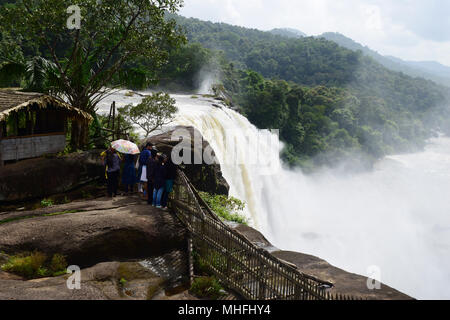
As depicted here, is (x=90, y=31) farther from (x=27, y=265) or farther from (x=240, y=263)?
(x=240, y=263)

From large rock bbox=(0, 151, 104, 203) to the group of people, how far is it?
153 centimetres

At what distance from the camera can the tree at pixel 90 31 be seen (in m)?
11.0

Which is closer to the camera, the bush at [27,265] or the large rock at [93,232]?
the bush at [27,265]

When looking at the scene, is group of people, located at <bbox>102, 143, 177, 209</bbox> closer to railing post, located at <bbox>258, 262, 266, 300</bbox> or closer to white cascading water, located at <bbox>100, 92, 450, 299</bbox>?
railing post, located at <bbox>258, 262, 266, 300</bbox>

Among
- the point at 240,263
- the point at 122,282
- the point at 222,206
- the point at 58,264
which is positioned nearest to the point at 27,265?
the point at 58,264

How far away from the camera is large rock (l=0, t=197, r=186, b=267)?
285 inches

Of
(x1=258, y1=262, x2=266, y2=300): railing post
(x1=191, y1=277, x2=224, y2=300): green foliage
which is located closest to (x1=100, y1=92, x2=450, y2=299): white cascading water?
(x1=191, y1=277, x2=224, y2=300): green foliage

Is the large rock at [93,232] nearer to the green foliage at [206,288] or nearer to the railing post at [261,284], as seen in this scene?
the green foliage at [206,288]

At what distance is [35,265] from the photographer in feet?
22.1

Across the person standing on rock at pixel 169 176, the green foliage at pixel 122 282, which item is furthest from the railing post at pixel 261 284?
the person standing on rock at pixel 169 176

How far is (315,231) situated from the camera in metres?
30.5

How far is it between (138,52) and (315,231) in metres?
22.9

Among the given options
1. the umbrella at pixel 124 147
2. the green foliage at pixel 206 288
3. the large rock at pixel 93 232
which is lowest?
the green foliage at pixel 206 288

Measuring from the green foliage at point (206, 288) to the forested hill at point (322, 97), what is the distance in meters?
10.3
